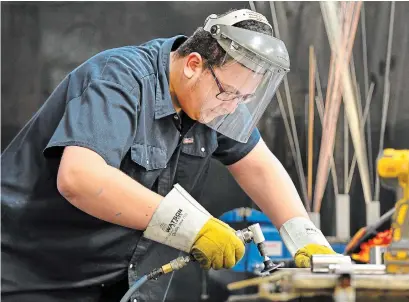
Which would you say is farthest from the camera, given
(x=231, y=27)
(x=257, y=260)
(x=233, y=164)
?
(x=257, y=260)

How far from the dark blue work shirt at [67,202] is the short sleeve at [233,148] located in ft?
0.40

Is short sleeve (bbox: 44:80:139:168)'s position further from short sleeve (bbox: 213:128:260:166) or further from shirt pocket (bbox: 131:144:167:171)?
short sleeve (bbox: 213:128:260:166)

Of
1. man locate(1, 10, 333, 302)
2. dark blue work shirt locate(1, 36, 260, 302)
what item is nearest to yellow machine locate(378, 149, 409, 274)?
man locate(1, 10, 333, 302)

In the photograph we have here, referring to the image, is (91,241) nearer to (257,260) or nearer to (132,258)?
(132,258)

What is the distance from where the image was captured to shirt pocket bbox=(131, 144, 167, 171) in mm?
1883

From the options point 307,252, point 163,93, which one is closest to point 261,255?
point 307,252

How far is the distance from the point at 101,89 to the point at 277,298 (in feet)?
2.94

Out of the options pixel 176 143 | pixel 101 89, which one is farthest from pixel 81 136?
pixel 176 143

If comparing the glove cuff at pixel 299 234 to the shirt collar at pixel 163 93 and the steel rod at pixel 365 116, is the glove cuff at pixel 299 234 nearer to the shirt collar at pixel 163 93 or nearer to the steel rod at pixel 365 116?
the shirt collar at pixel 163 93

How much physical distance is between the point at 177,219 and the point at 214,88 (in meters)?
0.46

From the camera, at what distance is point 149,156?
1.92m

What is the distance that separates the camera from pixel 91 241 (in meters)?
1.95

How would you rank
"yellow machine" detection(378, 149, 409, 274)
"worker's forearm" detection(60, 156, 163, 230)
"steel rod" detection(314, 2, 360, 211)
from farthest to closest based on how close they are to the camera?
"steel rod" detection(314, 2, 360, 211) → "worker's forearm" detection(60, 156, 163, 230) → "yellow machine" detection(378, 149, 409, 274)

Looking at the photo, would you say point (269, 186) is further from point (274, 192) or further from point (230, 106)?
point (230, 106)
